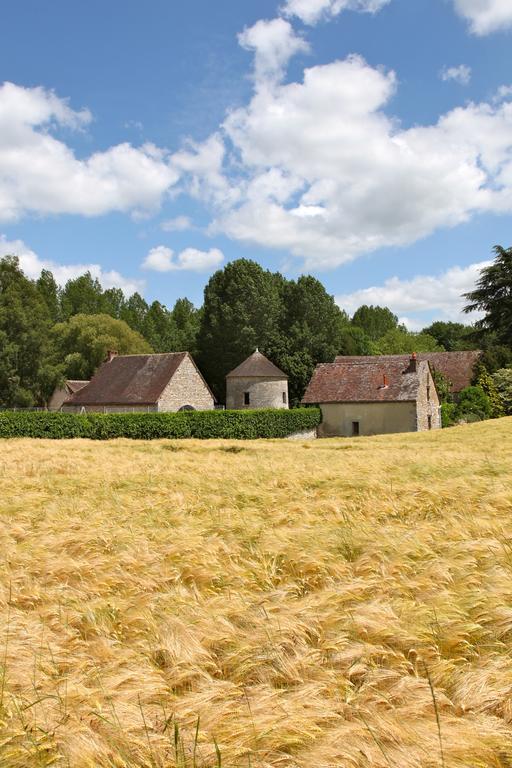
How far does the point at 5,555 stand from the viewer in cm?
596

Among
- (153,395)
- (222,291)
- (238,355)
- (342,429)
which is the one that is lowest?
(342,429)

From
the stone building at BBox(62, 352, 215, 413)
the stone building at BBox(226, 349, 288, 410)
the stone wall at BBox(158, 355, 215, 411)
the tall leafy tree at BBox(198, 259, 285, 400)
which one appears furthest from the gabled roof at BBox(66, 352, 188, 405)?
the tall leafy tree at BBox(198, 259, 285, 400)

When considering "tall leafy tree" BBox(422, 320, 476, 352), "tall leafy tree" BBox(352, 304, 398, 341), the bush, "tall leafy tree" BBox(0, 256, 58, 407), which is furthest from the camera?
"tall leafy tree" BBox(352, 304, 398, 341)

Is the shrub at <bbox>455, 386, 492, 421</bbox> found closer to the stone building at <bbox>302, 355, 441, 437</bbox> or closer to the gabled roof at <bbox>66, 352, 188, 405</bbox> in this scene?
the stone building at <bbox>302, 355, 441, 437</bbox>

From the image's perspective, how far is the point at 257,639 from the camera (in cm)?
377

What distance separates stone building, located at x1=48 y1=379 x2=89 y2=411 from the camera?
52.2 metres

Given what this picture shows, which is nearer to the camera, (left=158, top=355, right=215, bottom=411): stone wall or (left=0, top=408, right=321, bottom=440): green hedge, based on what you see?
(left=0, top=408, right=321, bottom=440): green hedge

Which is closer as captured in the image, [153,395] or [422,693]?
[422,693]

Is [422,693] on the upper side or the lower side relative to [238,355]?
lower

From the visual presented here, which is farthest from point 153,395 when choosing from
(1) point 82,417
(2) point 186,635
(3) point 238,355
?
(2) point 186,635

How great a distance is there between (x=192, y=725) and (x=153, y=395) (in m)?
35.3

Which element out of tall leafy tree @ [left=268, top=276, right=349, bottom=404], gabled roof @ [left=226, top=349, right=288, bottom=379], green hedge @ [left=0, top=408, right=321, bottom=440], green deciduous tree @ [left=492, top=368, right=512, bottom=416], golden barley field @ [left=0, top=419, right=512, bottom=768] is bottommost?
golden barley field @ [left=0, top=419, right=512, bottom=768]

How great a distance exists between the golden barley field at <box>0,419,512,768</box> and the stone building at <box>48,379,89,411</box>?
151 ft

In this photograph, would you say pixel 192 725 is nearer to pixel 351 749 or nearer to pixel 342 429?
pixel 351 749
